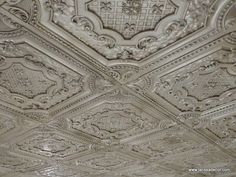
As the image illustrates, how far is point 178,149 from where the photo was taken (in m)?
3.68

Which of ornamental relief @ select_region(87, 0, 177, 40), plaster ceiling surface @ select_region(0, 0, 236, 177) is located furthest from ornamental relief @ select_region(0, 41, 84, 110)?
ornamental relief @ select_region(87, 0, 177, 40)

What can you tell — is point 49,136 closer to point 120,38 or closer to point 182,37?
point 120,38

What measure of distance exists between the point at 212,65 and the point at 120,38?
0.76m

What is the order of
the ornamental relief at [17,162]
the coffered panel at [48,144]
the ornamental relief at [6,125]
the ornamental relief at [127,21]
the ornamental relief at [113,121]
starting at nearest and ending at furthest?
the ornamental relief at [127,21] → the ornamental relief at [113,121] → the ornamental relief at [6,125] → the coffered panel at [48,144] → the ornamental relief at [17,162]

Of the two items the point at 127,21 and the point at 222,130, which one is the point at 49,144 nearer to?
the point at 222,130

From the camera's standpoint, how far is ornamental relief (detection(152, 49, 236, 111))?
193cm

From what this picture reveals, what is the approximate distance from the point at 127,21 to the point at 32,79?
0.98 m

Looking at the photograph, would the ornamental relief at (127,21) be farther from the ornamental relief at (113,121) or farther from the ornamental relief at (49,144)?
the ornamental relief at (49,144)

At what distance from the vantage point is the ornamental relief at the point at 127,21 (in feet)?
4.83

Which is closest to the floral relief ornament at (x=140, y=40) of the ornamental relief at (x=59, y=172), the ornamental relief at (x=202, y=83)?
the ornamental relief at (x=202, y=83)

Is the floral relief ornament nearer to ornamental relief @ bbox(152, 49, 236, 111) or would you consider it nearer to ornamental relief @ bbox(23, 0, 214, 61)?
ornamental relief @ bbox(23, 0, 214, 61)

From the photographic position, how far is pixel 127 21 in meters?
1.60

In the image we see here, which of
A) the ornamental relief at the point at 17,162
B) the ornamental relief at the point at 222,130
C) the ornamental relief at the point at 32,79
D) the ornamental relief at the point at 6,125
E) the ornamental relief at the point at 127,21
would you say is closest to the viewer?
the ornamental relief at the point at 127,21

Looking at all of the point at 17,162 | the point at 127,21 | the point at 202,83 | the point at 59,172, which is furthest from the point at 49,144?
the point at 127,21
